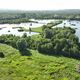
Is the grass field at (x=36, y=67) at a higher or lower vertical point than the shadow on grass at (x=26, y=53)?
lower

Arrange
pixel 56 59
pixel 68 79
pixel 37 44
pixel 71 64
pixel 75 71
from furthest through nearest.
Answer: pixel 37 44
pixel 56 59
pixel 71 64
pixel 75 71
pixel 68 79

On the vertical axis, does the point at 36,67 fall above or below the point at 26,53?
below

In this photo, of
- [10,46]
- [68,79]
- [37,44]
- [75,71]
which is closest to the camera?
[68,79]

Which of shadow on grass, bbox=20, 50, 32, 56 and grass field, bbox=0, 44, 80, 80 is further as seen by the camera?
shadow on grass, bbox=20, 50, 32, 56

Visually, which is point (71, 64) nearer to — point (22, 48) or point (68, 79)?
point (68, 79)

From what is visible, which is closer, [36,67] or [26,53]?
[36,67]

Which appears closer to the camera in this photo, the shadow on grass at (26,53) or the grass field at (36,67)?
the grass field at (36,67)

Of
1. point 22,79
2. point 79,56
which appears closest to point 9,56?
point 22,79

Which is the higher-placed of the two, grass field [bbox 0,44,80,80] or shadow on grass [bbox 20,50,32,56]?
shadow on grass [bbox 20,50,32,56]
